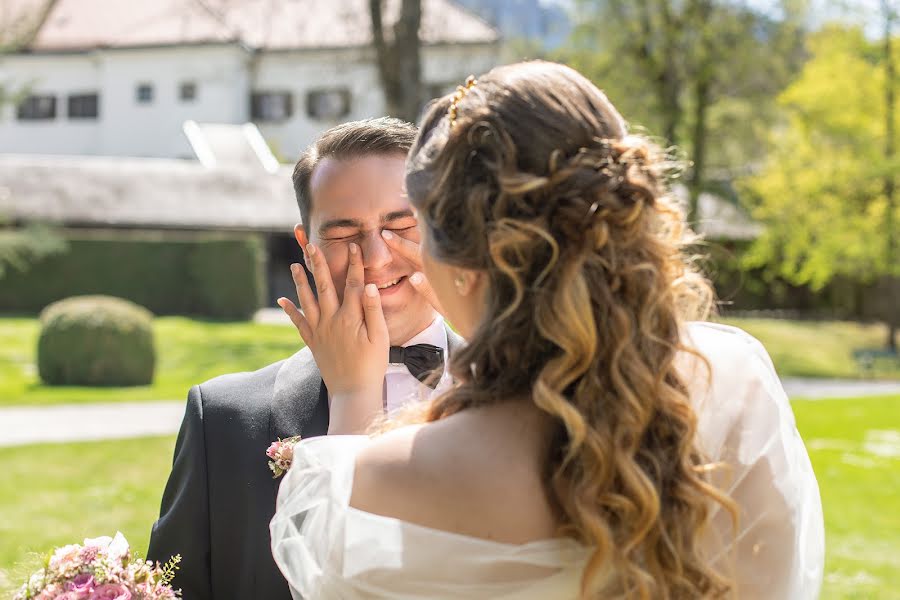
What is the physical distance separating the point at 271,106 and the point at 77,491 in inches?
1751

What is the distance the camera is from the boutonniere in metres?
2.61

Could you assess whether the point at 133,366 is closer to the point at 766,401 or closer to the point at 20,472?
the point at 20,472

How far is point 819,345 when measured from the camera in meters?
31.9

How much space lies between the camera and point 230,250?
99.2 ft

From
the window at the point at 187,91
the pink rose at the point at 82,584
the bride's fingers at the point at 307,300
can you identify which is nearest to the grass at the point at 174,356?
the pink rose at the point at 82,584

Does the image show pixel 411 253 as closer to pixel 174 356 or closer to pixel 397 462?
pixel 397 462

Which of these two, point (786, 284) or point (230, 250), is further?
point (786, 284)

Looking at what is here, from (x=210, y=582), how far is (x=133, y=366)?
1735 cm

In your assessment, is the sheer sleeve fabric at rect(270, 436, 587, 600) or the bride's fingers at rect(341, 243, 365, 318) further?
the bride's fingers at rect(341, 243, 365, 318)

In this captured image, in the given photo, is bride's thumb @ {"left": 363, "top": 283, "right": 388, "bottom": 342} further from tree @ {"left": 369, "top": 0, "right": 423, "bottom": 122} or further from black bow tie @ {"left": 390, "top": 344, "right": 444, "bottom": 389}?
tree @ {"left": 369, "top": 0, "right": 423, "bottom": 122}

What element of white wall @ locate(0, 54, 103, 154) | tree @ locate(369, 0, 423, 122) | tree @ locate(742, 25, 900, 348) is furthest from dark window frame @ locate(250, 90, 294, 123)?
tree @ locate(369, 0, 423, 122)

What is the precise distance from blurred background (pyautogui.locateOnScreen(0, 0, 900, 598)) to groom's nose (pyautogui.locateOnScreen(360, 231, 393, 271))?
113cm

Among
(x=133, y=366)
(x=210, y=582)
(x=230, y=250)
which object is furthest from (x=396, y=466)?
(x=230, y=250)

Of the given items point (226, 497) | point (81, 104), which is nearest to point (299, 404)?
point (226, 497)
